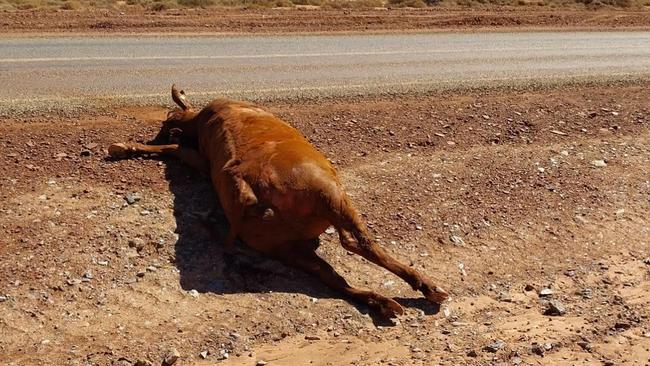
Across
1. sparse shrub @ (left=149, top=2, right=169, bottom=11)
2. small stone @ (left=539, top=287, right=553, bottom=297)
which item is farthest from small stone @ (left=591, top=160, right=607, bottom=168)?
sparse shrub @ (left=149, top=2, right=169, bottom=11)

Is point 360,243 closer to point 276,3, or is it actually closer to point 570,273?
point 570,273

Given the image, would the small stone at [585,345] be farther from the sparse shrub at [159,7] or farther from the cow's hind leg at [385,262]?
the sparse shrub at [159,7]

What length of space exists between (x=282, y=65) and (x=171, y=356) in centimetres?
846

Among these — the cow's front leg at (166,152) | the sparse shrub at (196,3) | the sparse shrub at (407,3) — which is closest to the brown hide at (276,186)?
the cow's front leg at (166,152)

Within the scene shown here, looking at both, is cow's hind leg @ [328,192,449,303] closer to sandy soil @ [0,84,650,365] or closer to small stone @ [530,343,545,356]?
sandy soil @ [0,84,650,365]

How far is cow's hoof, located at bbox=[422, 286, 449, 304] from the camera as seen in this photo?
5.55 meters

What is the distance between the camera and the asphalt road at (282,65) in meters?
10.2

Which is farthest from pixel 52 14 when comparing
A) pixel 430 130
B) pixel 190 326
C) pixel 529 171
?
pixel 190 326

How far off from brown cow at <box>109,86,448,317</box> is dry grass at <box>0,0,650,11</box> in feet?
52.3

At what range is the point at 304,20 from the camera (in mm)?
18719

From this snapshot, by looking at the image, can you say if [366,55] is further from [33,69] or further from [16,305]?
[16,305]

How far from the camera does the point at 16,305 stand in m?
5.07

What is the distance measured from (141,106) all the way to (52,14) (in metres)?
10.1

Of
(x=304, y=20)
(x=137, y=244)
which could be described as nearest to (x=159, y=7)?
(x=304, y=20)
